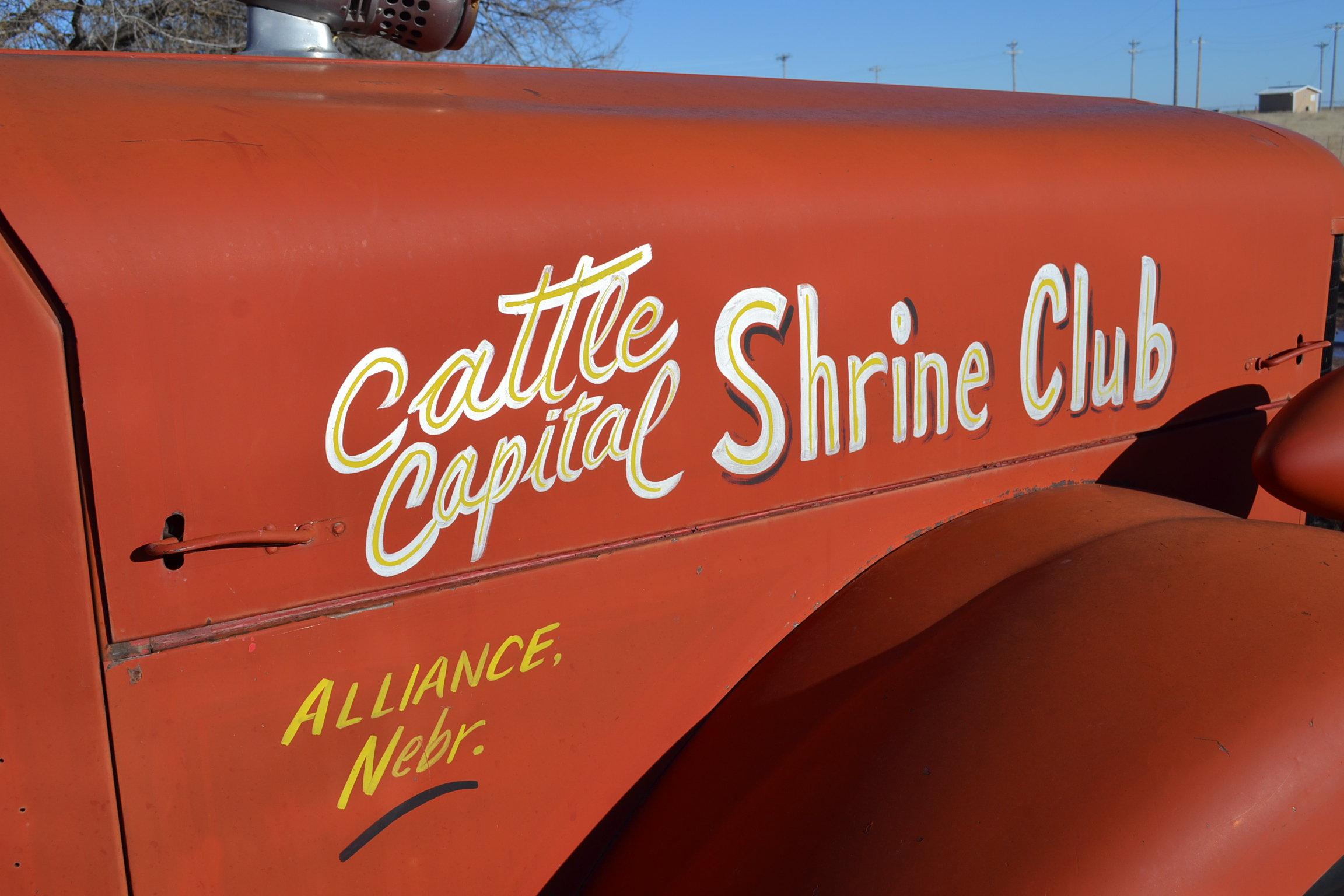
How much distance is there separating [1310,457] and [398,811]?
64.4 inches

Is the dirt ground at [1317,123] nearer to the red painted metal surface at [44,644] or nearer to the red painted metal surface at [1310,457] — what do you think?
the red painted metal surface at [1310,457]

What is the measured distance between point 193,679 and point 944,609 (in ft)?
3.40

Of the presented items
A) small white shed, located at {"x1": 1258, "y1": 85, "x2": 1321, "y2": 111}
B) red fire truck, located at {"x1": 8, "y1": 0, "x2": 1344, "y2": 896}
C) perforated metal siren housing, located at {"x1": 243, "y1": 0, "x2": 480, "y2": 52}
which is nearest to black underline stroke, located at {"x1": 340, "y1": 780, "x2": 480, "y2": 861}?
red fire truck, located at {"x1": 8, "y1": 0, "x2": 1344, "y2": 896}

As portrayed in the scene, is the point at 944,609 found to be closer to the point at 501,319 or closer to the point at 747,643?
the point at 747,643

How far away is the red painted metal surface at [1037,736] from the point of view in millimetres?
1274

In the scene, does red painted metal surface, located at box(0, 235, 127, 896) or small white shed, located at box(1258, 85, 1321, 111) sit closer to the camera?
red painted metal surface, located at box(0, 235, 127, 896)

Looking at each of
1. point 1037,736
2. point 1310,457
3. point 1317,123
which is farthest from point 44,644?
point 1317,123

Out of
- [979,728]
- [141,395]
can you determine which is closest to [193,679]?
[141,395]

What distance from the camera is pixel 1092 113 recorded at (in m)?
2.36

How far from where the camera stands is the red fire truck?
1.17 m

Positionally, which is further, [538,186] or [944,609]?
[944,609]

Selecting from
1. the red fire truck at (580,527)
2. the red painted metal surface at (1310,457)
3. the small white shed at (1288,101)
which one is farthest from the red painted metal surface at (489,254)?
the small white shed at (1288,101)

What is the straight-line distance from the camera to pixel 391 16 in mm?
1885

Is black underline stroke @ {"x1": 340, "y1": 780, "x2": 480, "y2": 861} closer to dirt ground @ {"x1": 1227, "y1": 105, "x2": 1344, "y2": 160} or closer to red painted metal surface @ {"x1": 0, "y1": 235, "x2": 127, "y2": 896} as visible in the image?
red painted metal surface @ {"x1": 0, "y1": 235, "x2": 127, "y2": 896}
